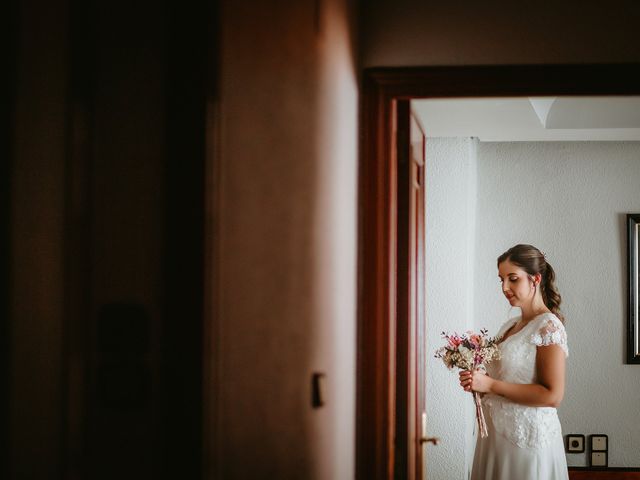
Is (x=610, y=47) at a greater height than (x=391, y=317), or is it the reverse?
(x=610, y=47)

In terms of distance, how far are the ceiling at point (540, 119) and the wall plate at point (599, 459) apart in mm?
2038

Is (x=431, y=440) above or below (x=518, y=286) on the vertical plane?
below

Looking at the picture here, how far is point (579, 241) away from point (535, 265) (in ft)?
3.80

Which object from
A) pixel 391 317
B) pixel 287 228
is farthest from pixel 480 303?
pixel 287 228

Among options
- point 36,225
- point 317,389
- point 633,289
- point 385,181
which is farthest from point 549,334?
point 36,225

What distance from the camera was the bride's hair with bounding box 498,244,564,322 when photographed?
360cm

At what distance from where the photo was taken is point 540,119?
13.2 feet

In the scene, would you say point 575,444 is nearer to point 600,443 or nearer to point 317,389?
point 600,443

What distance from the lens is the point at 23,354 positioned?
1.29 m

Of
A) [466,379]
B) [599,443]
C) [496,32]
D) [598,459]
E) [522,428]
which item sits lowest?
[598,459]

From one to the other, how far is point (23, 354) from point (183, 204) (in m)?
0.43

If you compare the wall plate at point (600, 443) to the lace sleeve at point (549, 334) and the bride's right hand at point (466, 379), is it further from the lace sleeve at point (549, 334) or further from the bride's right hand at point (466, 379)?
the bride's right hand at point (466, 379)

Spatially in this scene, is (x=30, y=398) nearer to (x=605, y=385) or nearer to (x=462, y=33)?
(x=462, y=33)

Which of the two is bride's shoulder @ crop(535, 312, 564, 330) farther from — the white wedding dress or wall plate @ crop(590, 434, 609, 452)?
wall plate @ crop(590, 434, 609, 452)
